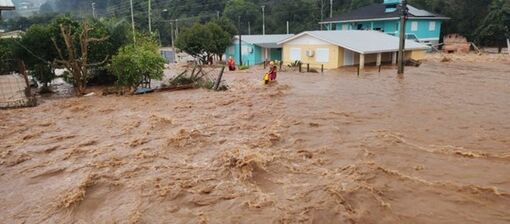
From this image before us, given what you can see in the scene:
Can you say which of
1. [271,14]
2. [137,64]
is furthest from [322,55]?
[271,14]

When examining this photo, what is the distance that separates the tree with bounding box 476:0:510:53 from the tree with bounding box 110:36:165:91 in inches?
1435

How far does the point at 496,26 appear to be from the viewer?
137 ft

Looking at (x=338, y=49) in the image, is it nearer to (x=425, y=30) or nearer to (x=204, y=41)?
(x=204, y=41)

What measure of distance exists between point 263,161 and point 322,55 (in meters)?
22.7

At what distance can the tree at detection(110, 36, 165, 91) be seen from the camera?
1897cm

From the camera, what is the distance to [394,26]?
43.2 m

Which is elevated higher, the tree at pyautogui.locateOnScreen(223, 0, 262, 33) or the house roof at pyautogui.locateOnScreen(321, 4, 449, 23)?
the tree at pyautogui.locateOnScreen(223, 0, 262, 33)

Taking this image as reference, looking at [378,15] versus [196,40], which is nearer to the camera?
[196,40]

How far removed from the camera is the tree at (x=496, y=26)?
41.3 m

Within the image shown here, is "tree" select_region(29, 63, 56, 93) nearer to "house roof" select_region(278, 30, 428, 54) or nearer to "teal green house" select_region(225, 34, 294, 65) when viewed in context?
"house roof" select_region(278, 30, 428, 54)

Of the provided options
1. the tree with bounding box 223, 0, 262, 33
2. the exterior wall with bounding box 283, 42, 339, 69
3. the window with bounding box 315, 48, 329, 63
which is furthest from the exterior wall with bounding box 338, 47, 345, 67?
the tree with bounding box 223, 0, 262, 33

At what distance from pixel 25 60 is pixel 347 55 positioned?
2143 centimetres

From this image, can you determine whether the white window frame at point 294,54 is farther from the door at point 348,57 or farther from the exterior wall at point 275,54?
the exterior wall at point 275,54

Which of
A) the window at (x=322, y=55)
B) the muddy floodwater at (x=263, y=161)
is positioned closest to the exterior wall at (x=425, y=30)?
the window at (x=322, y=55)
